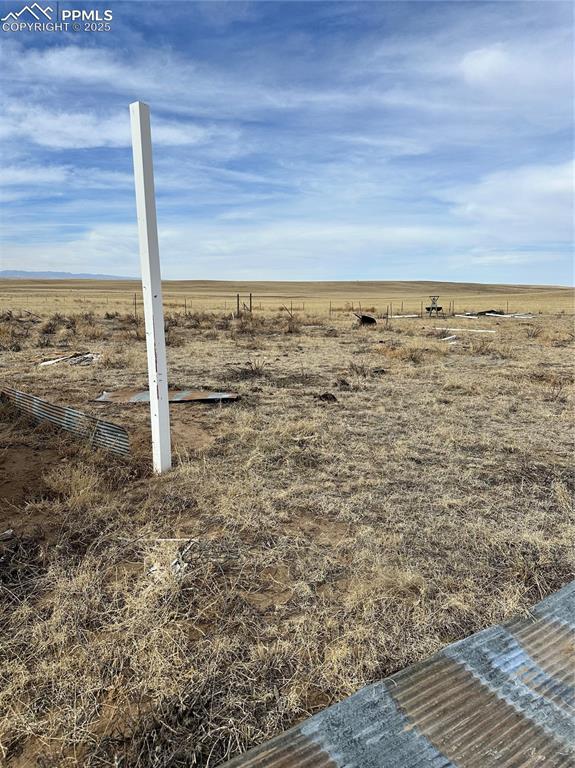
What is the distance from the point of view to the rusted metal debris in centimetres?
787

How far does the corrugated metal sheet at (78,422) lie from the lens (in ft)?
17.6

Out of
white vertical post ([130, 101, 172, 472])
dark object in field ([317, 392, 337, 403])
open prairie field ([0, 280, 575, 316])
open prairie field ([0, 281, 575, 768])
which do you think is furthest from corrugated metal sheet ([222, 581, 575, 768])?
open prairie field ([0, 280, 575, 316])

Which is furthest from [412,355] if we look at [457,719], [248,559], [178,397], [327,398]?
[457,719]

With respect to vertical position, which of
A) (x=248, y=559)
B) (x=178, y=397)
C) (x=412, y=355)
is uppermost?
(x=412, y=355)

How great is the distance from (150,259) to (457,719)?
3923 millimetres

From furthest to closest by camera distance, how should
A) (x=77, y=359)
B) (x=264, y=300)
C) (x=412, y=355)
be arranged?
(x=264, y=300)
(x=412, y=355)
(x=77, y=359)

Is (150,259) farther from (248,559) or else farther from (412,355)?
(412,355)

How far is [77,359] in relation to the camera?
11500 millimetres

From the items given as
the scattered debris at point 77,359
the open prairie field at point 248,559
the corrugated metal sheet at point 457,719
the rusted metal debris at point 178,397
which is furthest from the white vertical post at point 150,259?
the scattered debris at point 77,359

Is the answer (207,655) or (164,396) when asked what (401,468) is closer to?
(164,396)

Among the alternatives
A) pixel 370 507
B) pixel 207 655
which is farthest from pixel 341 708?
pixel 370 507

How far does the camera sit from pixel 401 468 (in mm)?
5199

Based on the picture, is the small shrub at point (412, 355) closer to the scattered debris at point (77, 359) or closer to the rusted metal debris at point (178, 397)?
the rusted metal debris at point (178, 397)

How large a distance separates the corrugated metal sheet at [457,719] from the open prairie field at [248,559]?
17 centimetres
